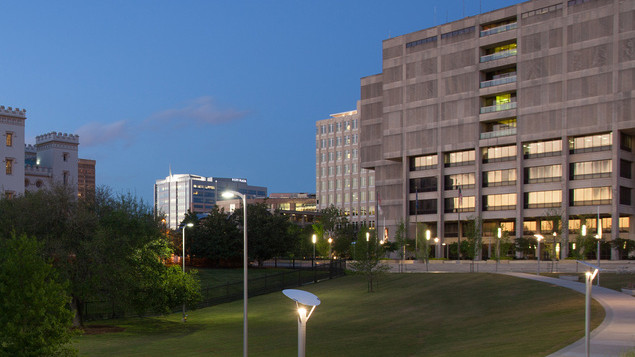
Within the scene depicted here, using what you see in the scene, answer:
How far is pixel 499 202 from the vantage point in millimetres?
109875

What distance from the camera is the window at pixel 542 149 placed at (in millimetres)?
103188

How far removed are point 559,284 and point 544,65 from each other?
204 feet

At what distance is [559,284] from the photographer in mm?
48406

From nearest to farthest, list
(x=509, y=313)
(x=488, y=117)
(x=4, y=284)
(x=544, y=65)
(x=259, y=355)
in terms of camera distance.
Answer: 1. (x=4, y=284)
2. (x=259, y=355)
3. (x=509, y=313)
4. (x=544, y=65)
5. (x=488, y=117)

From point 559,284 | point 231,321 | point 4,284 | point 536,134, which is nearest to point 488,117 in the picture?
point 536,134

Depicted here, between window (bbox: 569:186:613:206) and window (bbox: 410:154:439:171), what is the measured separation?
85.0 feet

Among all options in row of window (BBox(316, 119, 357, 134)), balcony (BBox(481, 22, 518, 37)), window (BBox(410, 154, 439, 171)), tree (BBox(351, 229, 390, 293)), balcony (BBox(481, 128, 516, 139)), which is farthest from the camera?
row of window (BBox(316, 119, 357, 134))

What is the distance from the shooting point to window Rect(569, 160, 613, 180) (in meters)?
97.2

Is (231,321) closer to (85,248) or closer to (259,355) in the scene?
(85,248)

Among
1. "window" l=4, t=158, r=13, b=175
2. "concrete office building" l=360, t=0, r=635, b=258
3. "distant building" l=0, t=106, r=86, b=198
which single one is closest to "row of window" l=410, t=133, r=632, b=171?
"concrete office building" l=360, t=0, r=635, b=258

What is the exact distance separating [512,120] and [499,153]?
19.8 feet

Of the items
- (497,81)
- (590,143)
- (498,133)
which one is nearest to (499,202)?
(498,133)

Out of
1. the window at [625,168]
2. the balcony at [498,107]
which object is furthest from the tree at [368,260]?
the balcony at [498,107]

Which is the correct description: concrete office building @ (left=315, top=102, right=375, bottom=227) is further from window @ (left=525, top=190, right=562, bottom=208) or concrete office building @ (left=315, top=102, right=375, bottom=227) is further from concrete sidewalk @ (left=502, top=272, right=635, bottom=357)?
concrete sidewalk @ (left=502, top=272, right=635, bottom=357)
